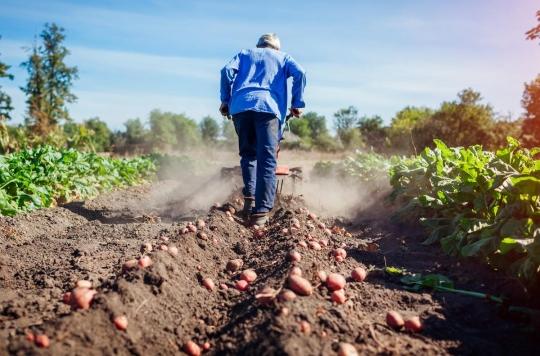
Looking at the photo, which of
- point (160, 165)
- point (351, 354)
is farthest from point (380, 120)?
point (351, 354)

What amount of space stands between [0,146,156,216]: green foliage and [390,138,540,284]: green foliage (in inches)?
217

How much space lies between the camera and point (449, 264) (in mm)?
3697

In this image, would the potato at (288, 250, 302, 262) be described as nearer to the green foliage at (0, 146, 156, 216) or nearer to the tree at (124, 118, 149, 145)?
the green foliage at (0, 146, 156, 216)

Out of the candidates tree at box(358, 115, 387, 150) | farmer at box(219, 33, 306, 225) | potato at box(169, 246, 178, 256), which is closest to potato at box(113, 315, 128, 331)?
potato at box(169, 246, 178, 256)

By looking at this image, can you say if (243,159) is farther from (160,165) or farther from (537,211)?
(160,165)

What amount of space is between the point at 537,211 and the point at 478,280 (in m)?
0.70

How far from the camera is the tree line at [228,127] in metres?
15.7

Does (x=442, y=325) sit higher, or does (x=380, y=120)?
(x=380, y=120)

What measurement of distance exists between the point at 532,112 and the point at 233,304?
11859mm

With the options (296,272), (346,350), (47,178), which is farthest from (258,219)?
(47,178)

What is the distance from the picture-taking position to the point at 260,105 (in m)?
5.01

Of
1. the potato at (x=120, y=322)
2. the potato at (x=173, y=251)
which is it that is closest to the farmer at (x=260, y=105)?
the potato at (x=173, y=251)

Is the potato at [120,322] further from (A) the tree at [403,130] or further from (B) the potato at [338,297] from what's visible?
(A) the tree at [403,130]

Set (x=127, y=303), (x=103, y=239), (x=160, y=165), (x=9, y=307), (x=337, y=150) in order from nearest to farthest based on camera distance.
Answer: (x=127, y=303)
(x=9, y=307)
(x=103, y=239)
(x=160, y=165)
(x=337, y=150)
